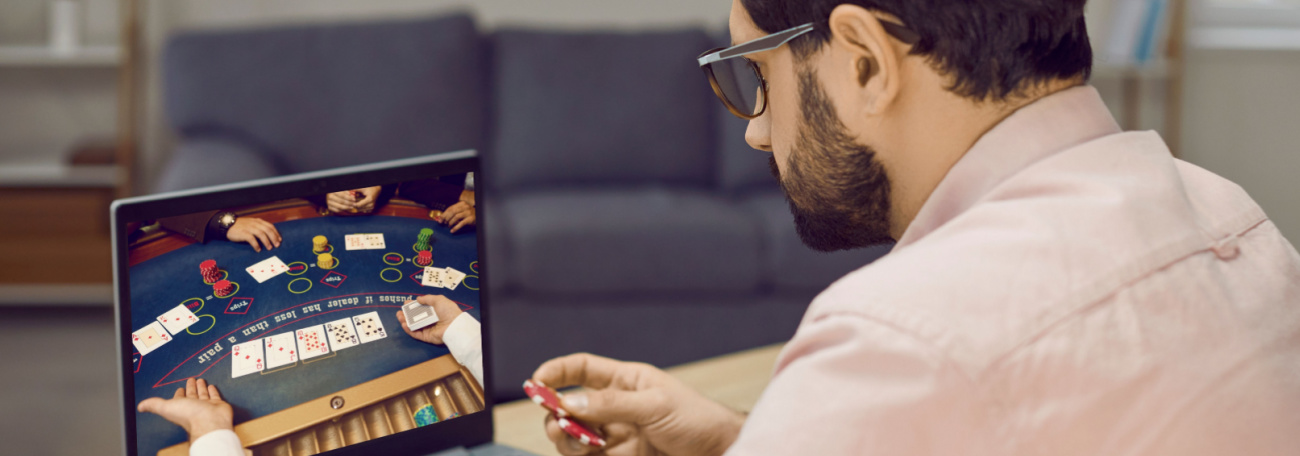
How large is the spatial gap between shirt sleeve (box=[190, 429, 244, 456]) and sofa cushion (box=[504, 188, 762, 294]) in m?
1.43

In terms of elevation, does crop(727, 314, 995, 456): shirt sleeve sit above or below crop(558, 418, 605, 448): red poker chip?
above

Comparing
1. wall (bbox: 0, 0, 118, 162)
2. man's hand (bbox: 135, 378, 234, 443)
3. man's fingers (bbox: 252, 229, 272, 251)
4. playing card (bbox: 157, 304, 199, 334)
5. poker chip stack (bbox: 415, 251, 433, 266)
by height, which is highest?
wall (bbox: 0, 0, 118, 162)

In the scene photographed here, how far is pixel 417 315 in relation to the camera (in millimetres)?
710

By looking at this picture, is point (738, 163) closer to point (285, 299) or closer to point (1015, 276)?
point (285, 299)

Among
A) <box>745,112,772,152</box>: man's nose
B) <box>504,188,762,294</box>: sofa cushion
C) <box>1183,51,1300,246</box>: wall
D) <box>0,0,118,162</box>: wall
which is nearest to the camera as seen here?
<box>745,112,772,152</box>: man's nose

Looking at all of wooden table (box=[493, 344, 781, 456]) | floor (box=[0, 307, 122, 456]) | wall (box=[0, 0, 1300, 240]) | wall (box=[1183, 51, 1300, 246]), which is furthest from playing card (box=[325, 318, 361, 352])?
wall (box=[1183, 51, 1300, 246])

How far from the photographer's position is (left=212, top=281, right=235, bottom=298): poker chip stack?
2.07 feet

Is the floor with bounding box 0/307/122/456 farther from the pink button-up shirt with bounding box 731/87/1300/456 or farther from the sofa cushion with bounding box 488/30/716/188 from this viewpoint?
the pink button-up shirt with bounding box 731/87/1300/456

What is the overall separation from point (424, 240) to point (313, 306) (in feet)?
0.31

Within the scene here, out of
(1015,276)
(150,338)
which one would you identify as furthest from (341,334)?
(1015,276)

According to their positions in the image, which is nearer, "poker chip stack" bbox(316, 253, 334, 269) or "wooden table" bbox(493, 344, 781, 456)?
"poker chip stack" bbox(316, 253, 334, 269)

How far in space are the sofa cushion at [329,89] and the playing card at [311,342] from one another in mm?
1855

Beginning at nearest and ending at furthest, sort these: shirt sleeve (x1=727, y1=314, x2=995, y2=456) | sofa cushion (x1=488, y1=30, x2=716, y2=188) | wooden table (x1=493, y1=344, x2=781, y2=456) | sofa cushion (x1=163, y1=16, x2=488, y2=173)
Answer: shirt sleeve (x1=727, y1=314, x2=995, y2=456) < wooden table (x1=493, y1=344, x2=781, y2=456) < sofa cushion (x1=163, y1=16, x2=488, y2=173) < sofa cushion (x1=488, y1=30, x2=716, y2=188)

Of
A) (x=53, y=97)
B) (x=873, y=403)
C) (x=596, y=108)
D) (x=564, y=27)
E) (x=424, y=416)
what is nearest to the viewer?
(x=873, y=403)
